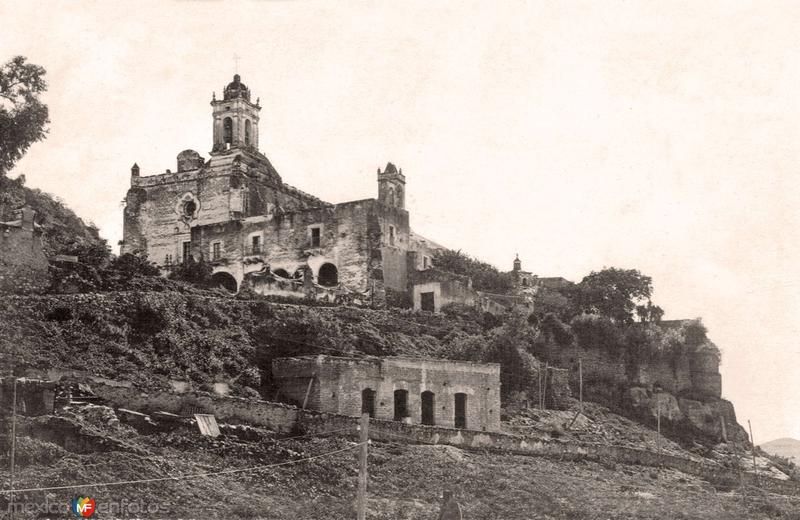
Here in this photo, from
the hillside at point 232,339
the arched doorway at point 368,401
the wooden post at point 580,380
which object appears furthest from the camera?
the wooden post at point 580,380

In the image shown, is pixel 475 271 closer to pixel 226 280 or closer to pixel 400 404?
pixel 226 280

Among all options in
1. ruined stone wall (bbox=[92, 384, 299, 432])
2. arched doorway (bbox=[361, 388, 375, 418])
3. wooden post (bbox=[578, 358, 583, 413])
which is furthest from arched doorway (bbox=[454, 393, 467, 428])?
wooden post (bbox=[578, 358, 583, 413])

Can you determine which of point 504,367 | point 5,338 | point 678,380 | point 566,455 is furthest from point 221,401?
point 678,380

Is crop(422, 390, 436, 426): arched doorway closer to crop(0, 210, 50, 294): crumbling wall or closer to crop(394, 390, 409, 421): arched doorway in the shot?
crop(394, 390, 409, 421): arched doorway

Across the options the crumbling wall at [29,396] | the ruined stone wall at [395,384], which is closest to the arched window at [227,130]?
the ruined stone wall at [395,384]

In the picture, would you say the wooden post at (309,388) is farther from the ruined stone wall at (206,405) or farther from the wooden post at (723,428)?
the wooden post at (723,428)

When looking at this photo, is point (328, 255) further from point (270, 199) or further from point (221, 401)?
point (221, 401)

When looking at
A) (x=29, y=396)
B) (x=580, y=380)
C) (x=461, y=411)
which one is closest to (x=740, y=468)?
(x=580, y=380)
